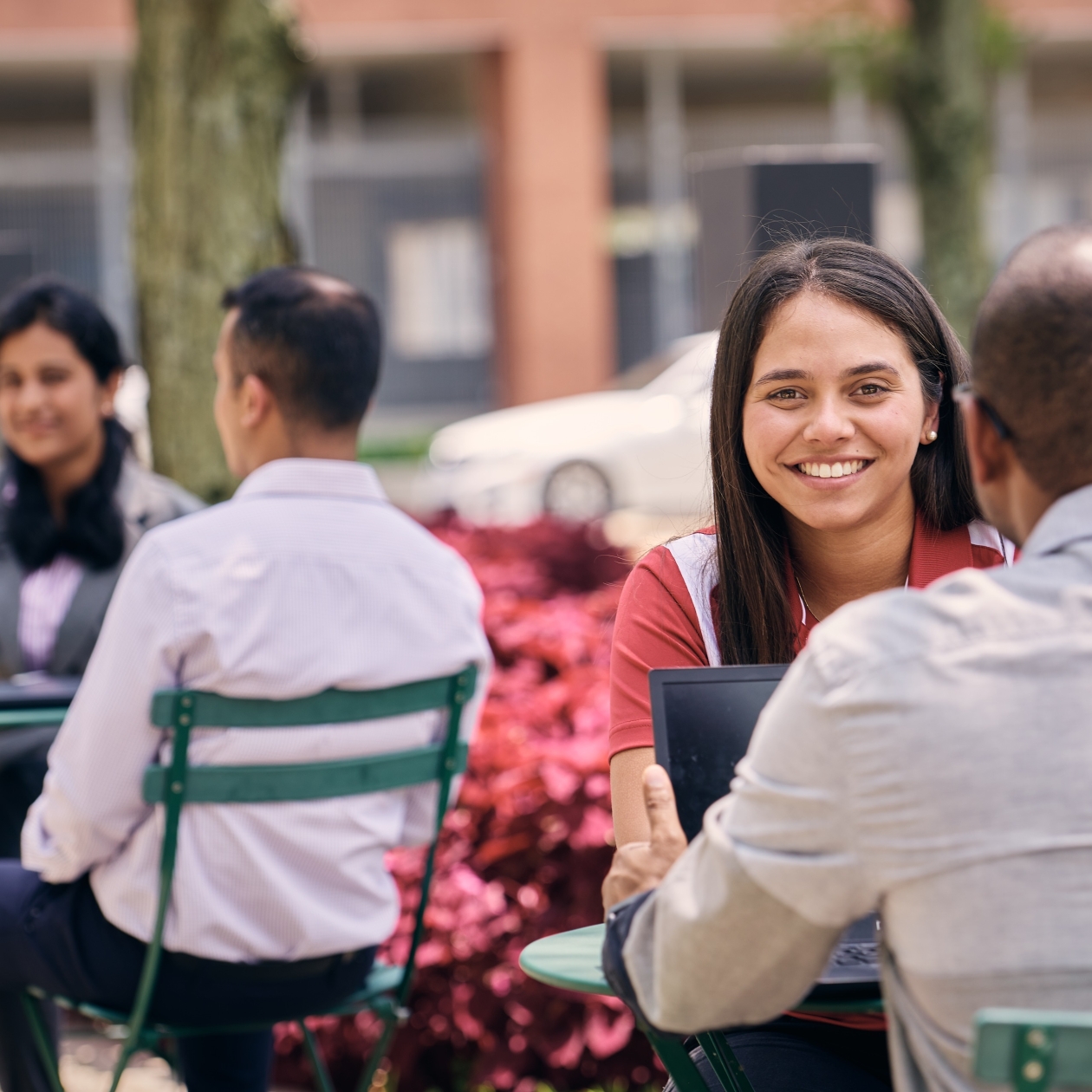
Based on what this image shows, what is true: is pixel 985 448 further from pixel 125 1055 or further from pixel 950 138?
pixel 950 138

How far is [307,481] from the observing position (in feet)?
10.0

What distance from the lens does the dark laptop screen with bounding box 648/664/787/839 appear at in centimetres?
206

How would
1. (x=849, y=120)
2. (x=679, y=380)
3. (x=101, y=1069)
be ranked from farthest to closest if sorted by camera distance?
(x=849, y=120) → (x=679, y=380) → (x=101, y=1069)

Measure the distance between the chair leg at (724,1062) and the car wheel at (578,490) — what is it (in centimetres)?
1244

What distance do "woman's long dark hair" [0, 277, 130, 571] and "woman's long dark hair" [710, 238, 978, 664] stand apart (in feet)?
6.14

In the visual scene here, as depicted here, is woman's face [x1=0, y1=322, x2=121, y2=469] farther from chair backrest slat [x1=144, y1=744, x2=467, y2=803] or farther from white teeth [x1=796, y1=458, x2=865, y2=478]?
white teeth [x1=796, y1=458, x2=865, y2=478]

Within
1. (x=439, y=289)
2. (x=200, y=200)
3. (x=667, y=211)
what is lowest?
(x=200, y=200)

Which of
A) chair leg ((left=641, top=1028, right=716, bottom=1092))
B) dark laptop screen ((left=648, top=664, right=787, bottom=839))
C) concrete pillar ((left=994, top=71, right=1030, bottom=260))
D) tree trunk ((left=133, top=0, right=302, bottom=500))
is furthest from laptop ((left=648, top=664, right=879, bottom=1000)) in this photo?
concrete pillar ((left=994, top=71, right=1030, bottom=260))

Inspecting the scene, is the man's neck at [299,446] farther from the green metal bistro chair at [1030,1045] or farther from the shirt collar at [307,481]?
the green metal bistro chair at [1030,1045]

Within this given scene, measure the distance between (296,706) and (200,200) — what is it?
108 inches

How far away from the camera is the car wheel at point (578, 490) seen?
14.5 metres

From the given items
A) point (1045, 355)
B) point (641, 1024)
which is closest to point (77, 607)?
point (641, 1024)

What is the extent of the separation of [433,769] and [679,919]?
4.82 ft

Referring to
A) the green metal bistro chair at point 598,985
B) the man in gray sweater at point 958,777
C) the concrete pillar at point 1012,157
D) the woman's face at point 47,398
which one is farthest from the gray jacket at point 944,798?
the concrete pillar at point 1012,157
